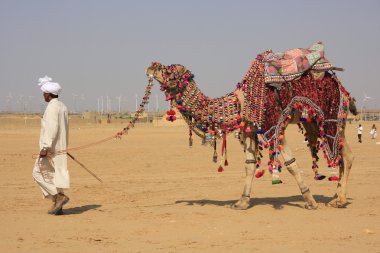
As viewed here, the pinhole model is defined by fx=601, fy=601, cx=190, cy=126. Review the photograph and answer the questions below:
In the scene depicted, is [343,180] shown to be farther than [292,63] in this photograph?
Yes

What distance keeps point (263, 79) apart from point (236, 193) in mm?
3116

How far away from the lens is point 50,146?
30.3 ft

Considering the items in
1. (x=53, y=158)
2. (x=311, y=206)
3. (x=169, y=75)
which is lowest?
(x=311, y=206)

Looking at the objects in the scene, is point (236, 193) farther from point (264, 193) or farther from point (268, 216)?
point (268, 216)

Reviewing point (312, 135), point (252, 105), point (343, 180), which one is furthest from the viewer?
point (312, 135)

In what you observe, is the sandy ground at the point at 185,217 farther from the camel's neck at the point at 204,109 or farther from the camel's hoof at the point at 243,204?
the camel's neck at the point at 204,109

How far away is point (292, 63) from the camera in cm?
966

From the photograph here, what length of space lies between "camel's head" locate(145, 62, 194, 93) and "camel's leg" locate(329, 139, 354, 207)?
3010 millimetres

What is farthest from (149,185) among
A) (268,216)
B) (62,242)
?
(62,242)

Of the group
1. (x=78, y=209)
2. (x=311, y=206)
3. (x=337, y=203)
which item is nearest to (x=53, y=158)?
(x=78, y=209)

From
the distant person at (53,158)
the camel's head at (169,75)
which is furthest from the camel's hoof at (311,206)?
the distant person at (53,158)

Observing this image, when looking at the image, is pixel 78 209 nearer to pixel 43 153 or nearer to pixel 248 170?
pixel 43 153

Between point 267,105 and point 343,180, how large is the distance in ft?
6.39

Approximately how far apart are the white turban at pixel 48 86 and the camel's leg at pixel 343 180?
4853 millimetres
